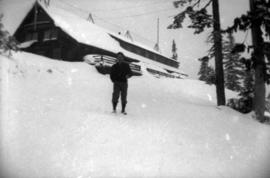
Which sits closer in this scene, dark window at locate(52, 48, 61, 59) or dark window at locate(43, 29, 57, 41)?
dark window at locate(52, 48, 61, 59)

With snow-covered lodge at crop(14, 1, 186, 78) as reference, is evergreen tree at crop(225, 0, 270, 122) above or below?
below

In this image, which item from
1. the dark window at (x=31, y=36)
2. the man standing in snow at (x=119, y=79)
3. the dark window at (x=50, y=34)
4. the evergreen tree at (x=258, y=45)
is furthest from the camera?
the dark window at (x=31, y=36)

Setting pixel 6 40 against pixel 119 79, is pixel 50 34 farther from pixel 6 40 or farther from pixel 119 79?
pixel 119 79

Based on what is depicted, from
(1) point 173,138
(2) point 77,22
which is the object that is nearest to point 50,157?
(1) point 173,138

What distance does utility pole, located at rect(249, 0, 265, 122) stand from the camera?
33.9 feet

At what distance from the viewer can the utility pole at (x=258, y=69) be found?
10320mm

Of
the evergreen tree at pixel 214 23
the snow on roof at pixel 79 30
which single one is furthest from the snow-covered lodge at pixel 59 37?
the evergreen tree at pixel 214 23

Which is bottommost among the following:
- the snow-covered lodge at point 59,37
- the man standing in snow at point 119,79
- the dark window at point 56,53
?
the man standing in snow at point 119,79

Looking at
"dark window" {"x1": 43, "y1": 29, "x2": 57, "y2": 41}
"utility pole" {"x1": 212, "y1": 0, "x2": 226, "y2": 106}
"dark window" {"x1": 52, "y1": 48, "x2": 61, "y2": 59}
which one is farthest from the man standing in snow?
"dark window" {"x1": 43, "y1": 29, "x2": 57, "y2": 41}

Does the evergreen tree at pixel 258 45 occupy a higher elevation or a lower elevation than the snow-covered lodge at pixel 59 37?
lower

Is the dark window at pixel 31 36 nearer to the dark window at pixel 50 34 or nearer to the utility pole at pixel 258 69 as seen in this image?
the dark window at pixel 50 34

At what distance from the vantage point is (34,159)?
3.90 metres

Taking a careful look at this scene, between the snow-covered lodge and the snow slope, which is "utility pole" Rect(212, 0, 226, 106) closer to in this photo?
the snow slope

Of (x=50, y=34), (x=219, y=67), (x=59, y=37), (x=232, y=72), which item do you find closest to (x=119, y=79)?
(x=219, y=67)
